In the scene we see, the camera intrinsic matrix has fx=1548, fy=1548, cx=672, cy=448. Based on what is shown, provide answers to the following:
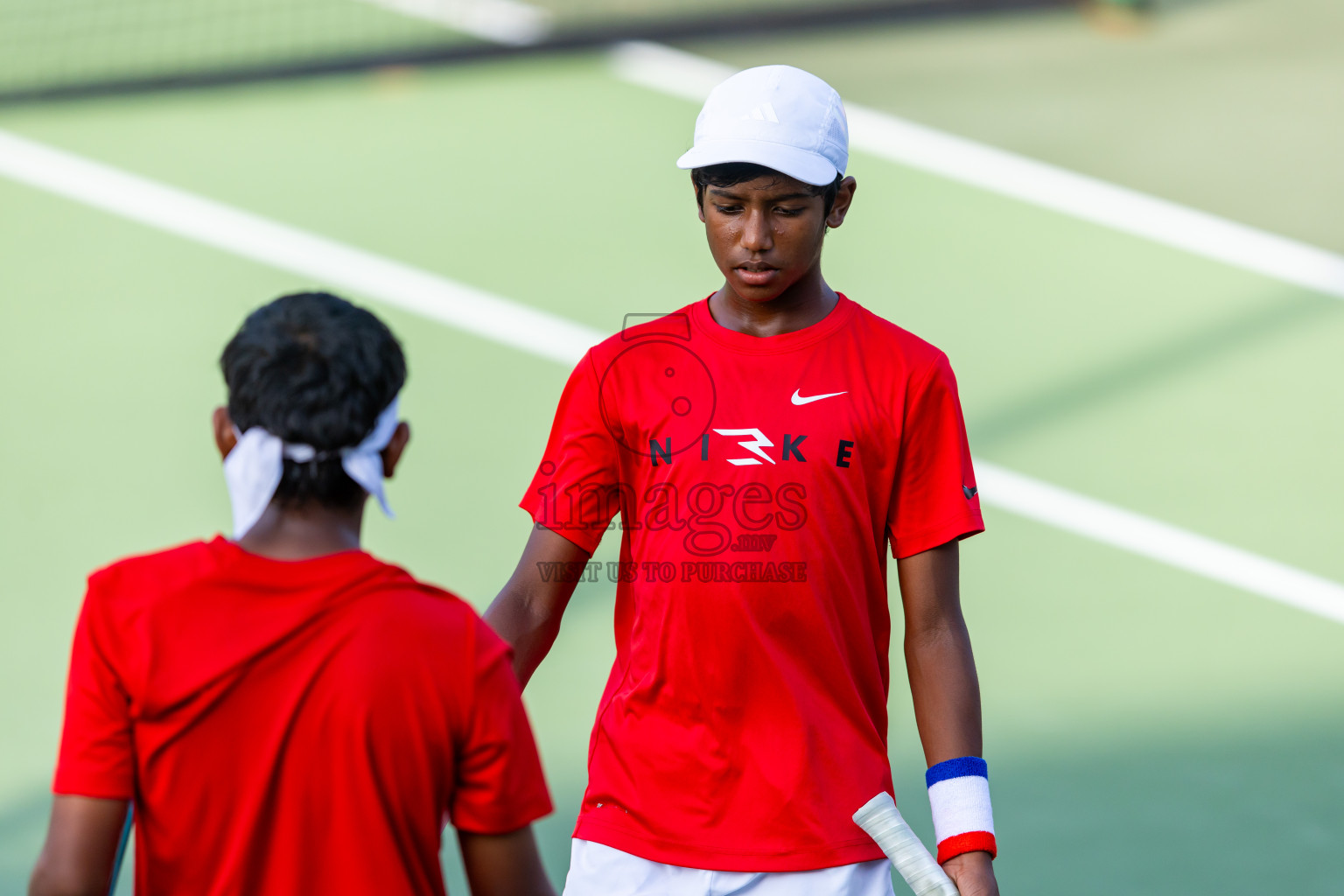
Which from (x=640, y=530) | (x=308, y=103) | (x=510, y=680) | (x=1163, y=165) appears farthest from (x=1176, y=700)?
(x=308, y=103)

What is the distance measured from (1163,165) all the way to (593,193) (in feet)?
10.0

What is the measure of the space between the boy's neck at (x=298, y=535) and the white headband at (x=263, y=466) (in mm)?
15

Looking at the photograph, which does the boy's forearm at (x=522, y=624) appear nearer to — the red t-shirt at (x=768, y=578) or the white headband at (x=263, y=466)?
Answer: the red t-shirt at (x=768, y=578)

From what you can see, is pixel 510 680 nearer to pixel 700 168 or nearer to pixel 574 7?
pixel 700 168

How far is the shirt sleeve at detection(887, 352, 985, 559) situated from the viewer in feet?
9.18

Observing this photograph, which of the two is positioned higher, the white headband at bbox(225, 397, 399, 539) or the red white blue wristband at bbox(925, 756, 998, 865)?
the white headband at bbox(225, 397, 399, 539)

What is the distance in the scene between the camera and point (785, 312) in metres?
2.91

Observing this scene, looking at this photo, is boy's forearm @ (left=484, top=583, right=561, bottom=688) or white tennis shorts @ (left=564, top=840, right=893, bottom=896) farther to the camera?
boy's forearm @ (left=484, top=583, right=561, bottom=688)

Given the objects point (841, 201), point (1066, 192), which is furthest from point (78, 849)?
point (1066, 192)

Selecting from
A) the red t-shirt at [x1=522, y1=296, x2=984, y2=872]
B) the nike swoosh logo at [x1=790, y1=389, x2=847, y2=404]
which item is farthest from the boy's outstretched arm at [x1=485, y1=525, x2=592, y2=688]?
the nike swoosh logo at [x1=790, y1=389, x2=847, y2=404]

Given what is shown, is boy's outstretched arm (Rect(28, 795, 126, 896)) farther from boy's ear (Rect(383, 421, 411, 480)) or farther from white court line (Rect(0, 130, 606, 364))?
white court line (Rect(0, 130, 606, 364))

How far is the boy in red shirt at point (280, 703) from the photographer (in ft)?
6.40

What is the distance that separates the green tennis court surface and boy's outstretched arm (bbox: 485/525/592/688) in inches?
62.6

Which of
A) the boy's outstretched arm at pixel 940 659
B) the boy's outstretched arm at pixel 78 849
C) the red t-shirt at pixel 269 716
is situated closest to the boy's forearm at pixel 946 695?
the boy's outstretched arm at pixel 940 659
